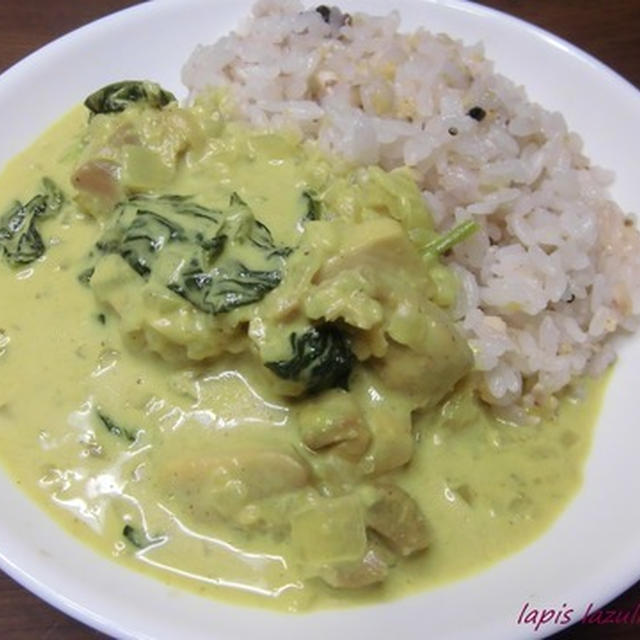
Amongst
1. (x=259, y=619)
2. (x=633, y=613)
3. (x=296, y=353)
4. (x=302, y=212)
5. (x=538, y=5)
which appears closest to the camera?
(x=259, y=619)

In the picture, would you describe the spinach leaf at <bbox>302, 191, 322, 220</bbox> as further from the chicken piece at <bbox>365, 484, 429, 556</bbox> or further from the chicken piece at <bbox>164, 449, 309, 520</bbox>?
the chicken piece at <bbox>365, 484, 429, 556</bbox>

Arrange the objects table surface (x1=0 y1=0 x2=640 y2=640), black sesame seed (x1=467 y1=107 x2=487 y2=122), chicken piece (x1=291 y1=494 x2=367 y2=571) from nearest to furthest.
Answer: chicken piece (x1=291 y1=494 x2=367 y2=571) → black sesame seed (x1=467 y1=107 x2=487 y2=122) → table surface (x1=0 y1=0 x2=640 y2=640)

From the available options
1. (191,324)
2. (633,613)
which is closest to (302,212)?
(191,324)

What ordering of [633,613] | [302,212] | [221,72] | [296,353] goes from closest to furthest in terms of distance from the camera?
1. [296,353]
2. [633,613]
3. [302,212]
4. [221,72]

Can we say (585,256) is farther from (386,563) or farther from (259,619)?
(259,619)

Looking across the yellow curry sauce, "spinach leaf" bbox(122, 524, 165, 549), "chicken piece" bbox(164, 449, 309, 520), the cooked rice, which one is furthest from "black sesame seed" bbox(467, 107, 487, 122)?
"spinach leaf" bbox(122, 524, 165, 549)

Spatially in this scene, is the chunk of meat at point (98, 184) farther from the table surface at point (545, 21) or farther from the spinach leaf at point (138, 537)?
the table surface at point (545, 21)
